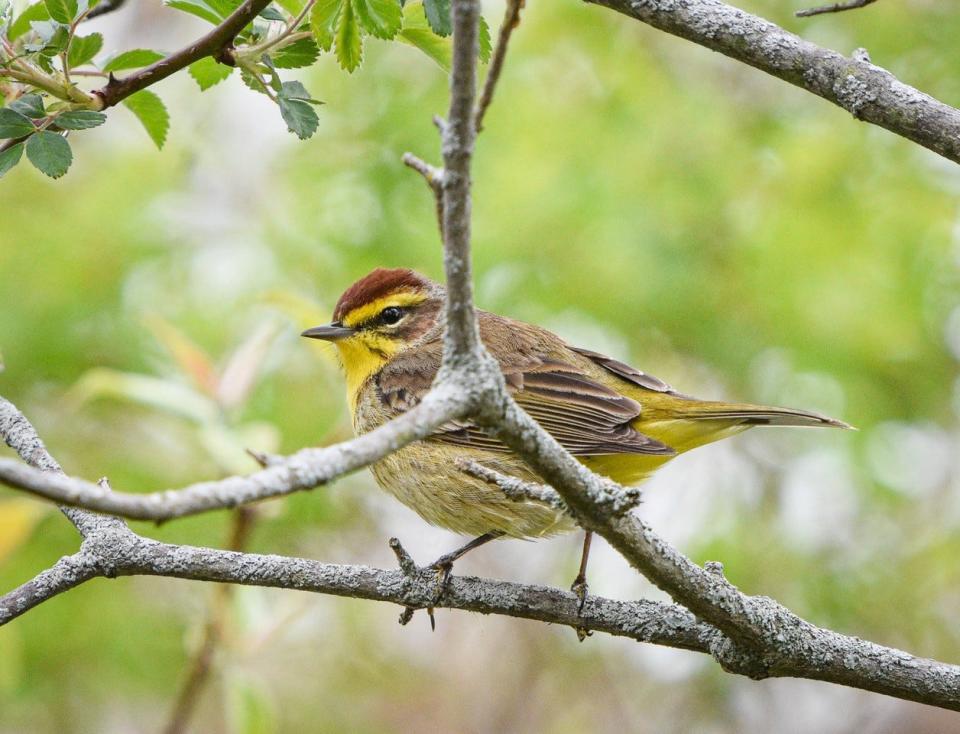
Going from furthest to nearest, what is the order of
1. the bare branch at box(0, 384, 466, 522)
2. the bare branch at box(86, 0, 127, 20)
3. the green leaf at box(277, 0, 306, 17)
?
the bare branch at box(86, 0, 127, 20)
the green leaf at box(277, 0, 306, 17)
the bare branch at box(0, 384, 466, 522)

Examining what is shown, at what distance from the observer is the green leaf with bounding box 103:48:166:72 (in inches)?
117

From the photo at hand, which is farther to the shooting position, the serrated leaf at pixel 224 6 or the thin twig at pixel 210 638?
the thin twig at pixel 210 638

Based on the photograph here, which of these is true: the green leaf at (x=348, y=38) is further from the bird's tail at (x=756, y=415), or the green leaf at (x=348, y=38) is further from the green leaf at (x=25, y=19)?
the bird's tail at (x=756, y=415)

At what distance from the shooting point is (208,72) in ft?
10.6

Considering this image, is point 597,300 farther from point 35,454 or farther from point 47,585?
point 47,585

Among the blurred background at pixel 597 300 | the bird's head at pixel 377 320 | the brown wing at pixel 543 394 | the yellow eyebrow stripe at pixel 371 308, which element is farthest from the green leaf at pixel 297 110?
the blurred background at pixel 597 300

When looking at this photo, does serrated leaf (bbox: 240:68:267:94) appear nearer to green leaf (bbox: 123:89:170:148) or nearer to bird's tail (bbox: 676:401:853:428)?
green leaf (bbox: 123:89:170:148)

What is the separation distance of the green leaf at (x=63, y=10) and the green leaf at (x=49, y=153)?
286mm

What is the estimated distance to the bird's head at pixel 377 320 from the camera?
224 inches

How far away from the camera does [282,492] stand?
1.91 metres

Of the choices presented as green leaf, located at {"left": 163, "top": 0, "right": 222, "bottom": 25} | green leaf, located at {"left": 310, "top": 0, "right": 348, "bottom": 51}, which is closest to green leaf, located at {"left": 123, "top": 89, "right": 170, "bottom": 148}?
green leaf, located at {"left": 163, "top": 0, "right": 222, "bottom": 25}

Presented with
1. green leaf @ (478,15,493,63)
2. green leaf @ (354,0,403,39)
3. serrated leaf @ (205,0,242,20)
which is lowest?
serrated leaf @ (205,0,242,20)

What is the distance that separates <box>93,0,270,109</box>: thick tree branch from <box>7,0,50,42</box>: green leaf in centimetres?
22

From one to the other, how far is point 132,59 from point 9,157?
447mm
